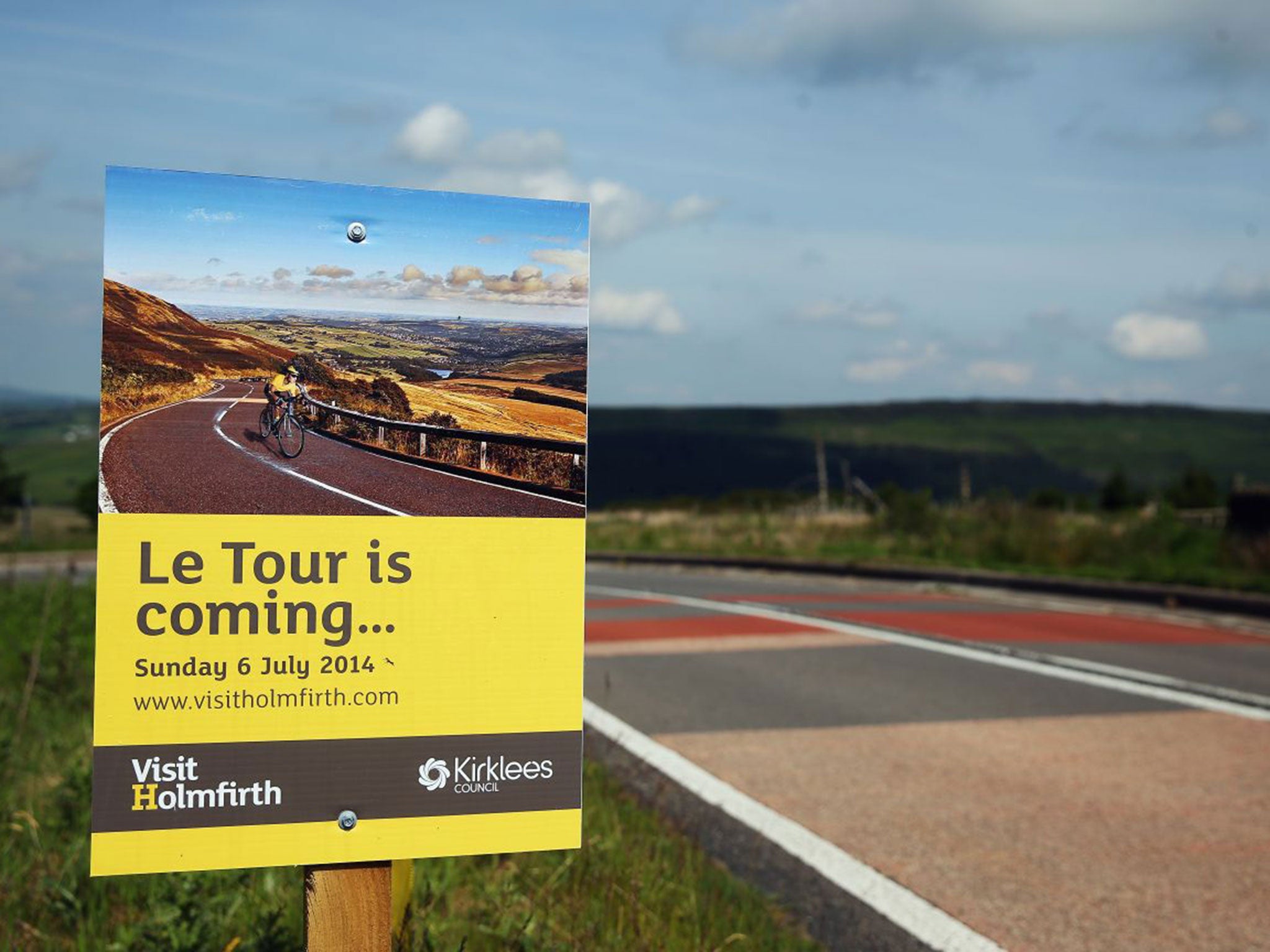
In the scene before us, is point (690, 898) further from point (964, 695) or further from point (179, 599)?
point (964, 695)

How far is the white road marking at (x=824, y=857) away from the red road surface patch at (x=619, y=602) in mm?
9088

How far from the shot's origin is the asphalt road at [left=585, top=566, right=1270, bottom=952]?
537 cm

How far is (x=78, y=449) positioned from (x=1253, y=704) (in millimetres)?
109661

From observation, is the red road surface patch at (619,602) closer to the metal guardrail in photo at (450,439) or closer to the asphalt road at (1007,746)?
the asphalt road at (1007,746)

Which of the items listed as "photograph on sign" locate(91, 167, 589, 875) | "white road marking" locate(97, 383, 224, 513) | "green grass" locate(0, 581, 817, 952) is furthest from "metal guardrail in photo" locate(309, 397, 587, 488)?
"green grass" locate(0, 581, 817, 952)

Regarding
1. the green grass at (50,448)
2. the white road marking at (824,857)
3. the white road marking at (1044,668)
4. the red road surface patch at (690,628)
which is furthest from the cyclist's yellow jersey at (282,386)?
the green grass at (50,448)

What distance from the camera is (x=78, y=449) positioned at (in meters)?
108

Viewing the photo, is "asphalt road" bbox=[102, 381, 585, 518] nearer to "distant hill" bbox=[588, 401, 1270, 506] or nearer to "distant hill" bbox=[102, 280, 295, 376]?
"distant hill" bbox=[102, 280, 295, 376]

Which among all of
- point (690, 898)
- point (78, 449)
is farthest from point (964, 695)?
point (78, 449)

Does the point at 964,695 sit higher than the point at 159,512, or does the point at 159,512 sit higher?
the point at 159,512

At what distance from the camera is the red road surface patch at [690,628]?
45.9ft

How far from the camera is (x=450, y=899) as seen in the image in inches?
191

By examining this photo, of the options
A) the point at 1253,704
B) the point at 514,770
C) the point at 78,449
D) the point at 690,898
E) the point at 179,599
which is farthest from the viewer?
the point at 78,449

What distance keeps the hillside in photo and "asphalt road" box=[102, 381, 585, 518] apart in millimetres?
36
